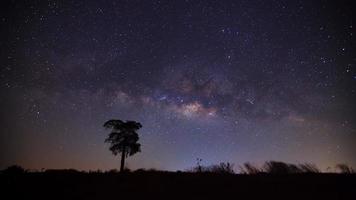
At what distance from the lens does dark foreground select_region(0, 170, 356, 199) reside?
23.9m

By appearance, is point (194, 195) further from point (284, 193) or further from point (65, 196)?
point (65, 196)

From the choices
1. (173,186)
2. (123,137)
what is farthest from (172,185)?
(123,137)

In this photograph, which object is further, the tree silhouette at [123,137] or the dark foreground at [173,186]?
the tree silhouette at [123,137]

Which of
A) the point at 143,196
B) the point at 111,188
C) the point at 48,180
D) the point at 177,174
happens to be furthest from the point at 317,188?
the point at 48,180

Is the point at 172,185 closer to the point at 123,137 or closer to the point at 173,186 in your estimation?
the point at 173,186

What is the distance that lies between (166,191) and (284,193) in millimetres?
7984

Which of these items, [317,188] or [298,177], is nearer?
[317,188]

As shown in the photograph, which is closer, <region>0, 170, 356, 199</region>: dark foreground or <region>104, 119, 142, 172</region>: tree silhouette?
<region>0, 170, 356, 199</region>: dark foreground

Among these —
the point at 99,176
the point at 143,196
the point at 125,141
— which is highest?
the point at 125,141

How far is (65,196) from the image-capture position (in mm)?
23875

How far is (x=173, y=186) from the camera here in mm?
25562

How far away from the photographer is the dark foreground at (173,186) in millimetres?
23906

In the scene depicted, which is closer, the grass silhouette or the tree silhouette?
the grass silhouette

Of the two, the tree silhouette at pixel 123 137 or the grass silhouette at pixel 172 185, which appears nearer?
the grass silhouette at pixel 172 185
